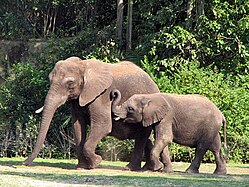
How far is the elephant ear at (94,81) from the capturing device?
1803cm

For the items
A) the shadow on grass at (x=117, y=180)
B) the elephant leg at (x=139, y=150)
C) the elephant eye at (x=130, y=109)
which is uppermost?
the elephant eye at (x=130, y=109)

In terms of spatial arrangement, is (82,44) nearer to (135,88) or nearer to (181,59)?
(181,59)

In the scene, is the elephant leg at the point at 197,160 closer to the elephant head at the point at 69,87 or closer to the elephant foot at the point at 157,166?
the elephant foot at the point at 157,166

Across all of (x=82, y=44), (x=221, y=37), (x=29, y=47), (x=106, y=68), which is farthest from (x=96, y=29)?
(x=106, y=68)

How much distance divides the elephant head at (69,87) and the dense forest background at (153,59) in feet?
24.5

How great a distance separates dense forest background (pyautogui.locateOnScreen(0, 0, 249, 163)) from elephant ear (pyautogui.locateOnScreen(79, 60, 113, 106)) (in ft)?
24.0

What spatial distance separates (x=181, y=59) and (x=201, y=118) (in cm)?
1031

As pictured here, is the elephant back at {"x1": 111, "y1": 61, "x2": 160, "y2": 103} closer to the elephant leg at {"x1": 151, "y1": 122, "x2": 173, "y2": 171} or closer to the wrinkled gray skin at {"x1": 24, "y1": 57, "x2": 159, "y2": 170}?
the wrinkled gray skin at {"x1": 24, "y1": 57, "x2": 159, "y2": 170}

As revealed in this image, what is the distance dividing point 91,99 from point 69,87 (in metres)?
0.57

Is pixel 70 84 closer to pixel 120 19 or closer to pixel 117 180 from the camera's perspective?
pixel 117 180

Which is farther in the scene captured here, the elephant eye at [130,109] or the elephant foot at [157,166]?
the elephant eye at [130,109]

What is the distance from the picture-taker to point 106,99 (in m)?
18.3

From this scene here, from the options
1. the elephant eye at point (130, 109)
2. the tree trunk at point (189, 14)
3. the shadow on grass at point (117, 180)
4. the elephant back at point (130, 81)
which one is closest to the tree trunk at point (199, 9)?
the tree trunk at point (189, 14)

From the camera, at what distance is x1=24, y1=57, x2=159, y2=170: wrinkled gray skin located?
18047mm
